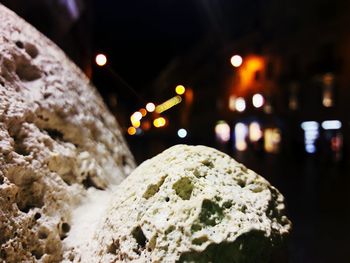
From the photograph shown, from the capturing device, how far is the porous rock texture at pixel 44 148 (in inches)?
127

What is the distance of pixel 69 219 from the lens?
12.0ft

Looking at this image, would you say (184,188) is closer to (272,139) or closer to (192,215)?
(192,215)

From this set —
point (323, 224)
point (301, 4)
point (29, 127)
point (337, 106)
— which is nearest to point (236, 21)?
point (301, 4)

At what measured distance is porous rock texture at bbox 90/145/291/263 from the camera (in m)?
2.71

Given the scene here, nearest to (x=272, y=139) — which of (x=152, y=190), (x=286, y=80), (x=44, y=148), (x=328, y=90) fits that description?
(x=286, y=80)

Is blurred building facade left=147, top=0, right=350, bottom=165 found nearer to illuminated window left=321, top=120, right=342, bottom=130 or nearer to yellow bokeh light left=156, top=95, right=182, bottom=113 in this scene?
illuminated window left=321, top=120, right=342, bottom=130

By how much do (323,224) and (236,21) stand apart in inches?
1118

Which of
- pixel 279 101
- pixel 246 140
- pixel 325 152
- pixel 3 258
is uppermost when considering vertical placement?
pixel 279 101

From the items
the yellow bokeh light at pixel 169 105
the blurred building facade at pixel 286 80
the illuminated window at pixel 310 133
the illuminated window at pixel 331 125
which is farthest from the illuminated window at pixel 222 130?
the yellow bokeh light at pixel 169 105

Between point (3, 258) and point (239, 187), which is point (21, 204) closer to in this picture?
point (3, 258)

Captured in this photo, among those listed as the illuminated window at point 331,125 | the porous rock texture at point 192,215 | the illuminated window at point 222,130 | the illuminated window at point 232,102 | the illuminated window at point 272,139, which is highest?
the illuminated window at point 232,102

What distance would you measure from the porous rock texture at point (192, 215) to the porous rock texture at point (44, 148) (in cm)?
43

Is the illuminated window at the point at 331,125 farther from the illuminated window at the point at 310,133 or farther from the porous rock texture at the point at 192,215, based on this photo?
the porous rock texture at the point at 192,215

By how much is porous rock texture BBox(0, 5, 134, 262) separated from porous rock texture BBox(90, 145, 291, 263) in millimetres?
425
